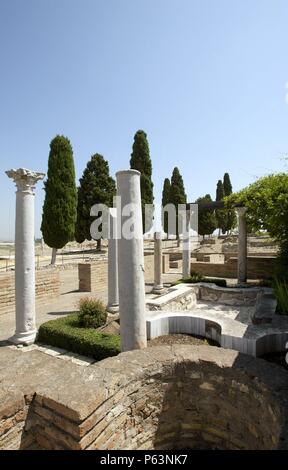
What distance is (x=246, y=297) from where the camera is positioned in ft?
37.3

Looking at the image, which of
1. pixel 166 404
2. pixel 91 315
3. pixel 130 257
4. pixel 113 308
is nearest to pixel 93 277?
pixel 113 308

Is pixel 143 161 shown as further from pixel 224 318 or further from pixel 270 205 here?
pixel 224 318

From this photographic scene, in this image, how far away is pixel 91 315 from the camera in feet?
26.3

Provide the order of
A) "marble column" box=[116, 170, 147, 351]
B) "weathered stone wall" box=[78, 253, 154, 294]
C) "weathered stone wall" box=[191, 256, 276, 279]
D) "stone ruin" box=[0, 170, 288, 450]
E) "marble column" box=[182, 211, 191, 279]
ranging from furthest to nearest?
1. "weathered stone wall" box=[191, 256, 276, 279]
2. "marble column" box=[182, 211, 191, 279]
3. "weathered stone wall" box=[78, 253, 154, 294]
4. "marble column" box=[116, 170, 147, 351]
5. "stone ruin" box=[0, 170, 288, 450]

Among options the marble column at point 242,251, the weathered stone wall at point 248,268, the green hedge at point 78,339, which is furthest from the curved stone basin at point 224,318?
the weathered stone wall at point 248,268

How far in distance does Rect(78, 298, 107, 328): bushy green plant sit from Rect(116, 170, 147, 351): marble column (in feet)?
9.77

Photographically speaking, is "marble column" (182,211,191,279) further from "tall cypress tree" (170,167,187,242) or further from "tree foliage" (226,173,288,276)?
"tall cypress tree" (170,167,187,242)

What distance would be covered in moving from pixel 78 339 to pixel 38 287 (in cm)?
563

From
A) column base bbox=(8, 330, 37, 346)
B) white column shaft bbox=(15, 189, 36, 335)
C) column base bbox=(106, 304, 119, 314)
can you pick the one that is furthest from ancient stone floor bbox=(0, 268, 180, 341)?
column base bbox=(106, 304, 119, 314)

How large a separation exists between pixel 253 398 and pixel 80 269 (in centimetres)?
1216

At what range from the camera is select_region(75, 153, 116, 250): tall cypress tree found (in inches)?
1244

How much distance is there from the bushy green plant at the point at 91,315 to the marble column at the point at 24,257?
4.45 ft

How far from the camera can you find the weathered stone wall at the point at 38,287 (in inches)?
401
